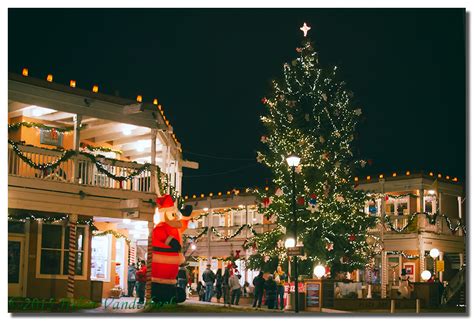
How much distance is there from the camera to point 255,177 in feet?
182

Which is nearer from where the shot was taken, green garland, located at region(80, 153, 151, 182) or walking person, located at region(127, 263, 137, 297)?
green garland, located at region(80, 153, 151, 182)

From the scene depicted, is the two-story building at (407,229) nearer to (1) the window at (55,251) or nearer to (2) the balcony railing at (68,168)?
(1) the window at (55,251)

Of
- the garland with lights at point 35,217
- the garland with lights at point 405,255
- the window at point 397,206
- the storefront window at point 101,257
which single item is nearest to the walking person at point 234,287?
the storefront window at point 101,257

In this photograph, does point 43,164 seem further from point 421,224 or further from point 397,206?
point 397,206

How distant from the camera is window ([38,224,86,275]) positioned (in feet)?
83.5

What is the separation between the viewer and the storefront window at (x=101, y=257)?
28.4 m

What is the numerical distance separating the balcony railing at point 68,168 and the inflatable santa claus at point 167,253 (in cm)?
221

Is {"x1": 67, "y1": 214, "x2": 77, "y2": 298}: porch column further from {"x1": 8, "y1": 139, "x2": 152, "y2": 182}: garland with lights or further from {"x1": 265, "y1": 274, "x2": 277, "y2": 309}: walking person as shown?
{"x1": 265, "y1": 274, "x2": 277, "y2": 309}: walking person

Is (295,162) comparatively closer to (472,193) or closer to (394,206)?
(472,193)

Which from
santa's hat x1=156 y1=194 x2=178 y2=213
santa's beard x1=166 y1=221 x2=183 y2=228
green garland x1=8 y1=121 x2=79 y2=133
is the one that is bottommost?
santa's beard x1=166 y1=221 x2=183 y2=228

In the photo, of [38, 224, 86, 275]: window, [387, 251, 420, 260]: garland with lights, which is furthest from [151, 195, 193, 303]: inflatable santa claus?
[387, 251, 420, 260]: garland with lights

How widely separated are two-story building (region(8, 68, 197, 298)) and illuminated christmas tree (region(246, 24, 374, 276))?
→ 20.0 ft

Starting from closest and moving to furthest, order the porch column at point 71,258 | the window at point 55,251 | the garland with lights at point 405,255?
the porch column at point 71,258, the window at point 55,251, the garland with lights at point 405,255
